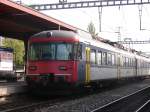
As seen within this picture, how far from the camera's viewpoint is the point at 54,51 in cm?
1970

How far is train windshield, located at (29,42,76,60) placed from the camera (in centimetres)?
1958

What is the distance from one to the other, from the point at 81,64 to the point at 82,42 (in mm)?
1108

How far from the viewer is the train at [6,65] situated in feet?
122

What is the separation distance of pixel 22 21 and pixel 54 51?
8940mm

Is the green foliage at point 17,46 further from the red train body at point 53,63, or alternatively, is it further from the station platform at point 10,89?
the red train body at point 53,63

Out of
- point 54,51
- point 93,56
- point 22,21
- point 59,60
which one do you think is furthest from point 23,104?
point 22,21

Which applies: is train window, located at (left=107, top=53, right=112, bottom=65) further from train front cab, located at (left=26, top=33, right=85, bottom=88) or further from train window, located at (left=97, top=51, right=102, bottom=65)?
train front cab, located at (left=26, top=33, right=85, bottom=88)

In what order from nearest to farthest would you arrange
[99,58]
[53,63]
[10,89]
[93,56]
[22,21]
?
[53,63], [10,89], [93,56], [99,58], [22,21]

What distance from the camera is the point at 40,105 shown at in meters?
17.3

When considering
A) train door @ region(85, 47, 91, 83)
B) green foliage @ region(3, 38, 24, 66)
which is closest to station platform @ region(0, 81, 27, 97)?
train door @ region(85, 47, 91, 83)

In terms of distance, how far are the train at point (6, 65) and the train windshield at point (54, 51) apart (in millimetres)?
17623

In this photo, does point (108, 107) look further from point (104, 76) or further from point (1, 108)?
point (104, 76)

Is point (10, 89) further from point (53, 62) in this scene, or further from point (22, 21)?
point (22, 21)

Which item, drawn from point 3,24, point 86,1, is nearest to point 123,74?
point 86,1
